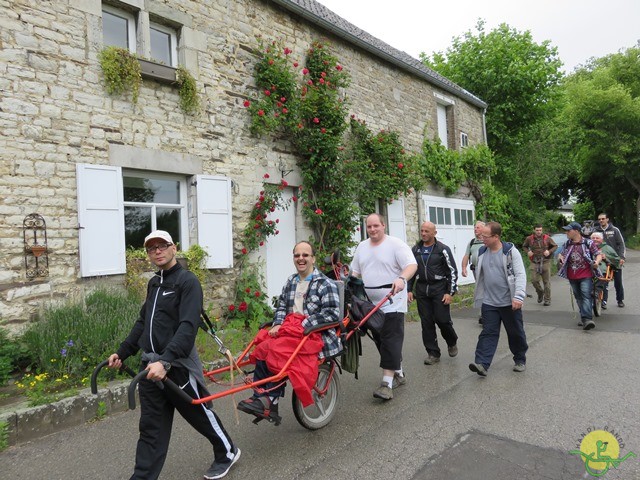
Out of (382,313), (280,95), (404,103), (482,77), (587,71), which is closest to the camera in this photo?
(382,313)

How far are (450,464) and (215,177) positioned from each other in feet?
18.7

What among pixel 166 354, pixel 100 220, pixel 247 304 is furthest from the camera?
pixel 247 304

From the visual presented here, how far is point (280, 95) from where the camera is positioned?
27.9ft

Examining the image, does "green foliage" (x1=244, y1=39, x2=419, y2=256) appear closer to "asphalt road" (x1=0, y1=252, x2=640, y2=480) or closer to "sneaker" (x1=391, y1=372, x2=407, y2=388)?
"asphalt road" (x1=0, y1=252, x2=640, y2=480)

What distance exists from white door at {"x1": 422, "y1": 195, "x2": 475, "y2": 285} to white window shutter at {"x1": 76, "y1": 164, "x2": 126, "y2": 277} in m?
8.71

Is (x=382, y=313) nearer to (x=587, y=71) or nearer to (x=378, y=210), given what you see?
(x=378, y=210)

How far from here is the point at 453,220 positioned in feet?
45.9

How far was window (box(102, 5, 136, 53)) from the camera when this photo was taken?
6.63 meters

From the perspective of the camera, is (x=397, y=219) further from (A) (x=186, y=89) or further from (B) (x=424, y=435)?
(B) (x=424, y=435)

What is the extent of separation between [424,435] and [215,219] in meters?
4.92

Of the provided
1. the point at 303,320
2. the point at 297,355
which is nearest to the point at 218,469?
the point at 297,355

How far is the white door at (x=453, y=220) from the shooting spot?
1305 centimetres

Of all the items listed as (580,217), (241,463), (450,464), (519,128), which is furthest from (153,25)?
(580,217)

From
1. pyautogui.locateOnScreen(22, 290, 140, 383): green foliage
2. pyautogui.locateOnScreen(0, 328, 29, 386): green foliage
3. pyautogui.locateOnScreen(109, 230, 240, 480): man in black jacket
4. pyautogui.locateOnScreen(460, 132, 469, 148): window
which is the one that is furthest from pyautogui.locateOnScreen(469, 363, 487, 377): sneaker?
pyautogui.locateOnScreen(460, 132, 469, 148): window
